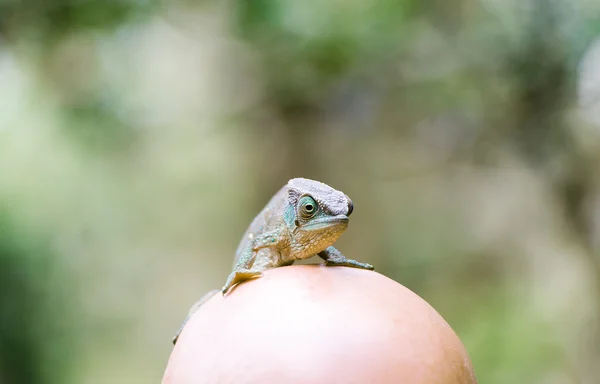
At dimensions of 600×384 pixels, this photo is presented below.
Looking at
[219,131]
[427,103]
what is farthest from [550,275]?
[219,131]

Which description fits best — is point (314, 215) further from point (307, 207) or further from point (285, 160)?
point (285, 160)

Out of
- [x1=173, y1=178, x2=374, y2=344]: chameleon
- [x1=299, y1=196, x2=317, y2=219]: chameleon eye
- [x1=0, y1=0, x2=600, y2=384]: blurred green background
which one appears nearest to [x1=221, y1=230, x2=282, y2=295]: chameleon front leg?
[x1=173, y1=178, x2=374, y2=344]: chameleon

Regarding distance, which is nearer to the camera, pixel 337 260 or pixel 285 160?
pixel 337 260

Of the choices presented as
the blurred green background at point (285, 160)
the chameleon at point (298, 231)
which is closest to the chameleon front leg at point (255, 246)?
the chameleon at point (298, 231)

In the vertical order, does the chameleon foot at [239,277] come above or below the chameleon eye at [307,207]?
below

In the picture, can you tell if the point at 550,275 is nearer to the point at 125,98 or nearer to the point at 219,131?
the point at 219,131

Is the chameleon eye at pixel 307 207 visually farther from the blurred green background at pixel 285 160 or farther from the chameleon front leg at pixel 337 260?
the blurred green background at pixel 285 160

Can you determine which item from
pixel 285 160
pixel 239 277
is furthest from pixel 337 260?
pixel 285 160

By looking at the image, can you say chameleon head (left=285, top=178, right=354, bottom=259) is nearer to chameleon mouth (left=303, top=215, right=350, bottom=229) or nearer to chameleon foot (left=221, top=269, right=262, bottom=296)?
chameleon mouth (left=303, top=215, right=350, bottom=229)
